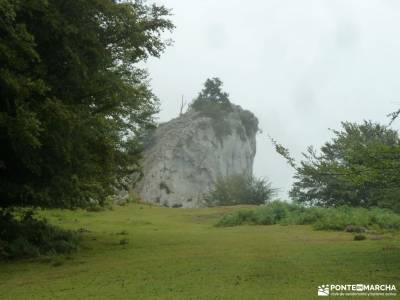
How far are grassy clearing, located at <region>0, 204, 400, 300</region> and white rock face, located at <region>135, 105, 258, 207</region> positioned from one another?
53.6 m

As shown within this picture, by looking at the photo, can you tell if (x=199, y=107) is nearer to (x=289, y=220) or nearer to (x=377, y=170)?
(x=289, y=220)

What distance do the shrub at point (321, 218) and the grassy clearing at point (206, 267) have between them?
286 centimetres

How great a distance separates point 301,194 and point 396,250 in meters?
36.1

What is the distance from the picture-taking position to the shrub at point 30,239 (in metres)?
17.2

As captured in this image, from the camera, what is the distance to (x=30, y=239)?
18.3 metres

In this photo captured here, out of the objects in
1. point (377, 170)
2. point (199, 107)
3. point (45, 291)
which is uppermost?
point (199, 107)

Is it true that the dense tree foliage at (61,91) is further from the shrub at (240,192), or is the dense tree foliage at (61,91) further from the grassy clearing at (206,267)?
the shrub at (240,192)

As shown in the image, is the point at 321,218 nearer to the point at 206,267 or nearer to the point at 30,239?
the point at 30,239

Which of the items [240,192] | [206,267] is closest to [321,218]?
[206,267]

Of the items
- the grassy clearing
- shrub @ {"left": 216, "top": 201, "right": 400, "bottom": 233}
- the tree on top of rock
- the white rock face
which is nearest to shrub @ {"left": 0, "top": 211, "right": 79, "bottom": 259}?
the grassy clearing

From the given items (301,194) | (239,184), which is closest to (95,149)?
(301,194)

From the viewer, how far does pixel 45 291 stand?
38.0 ft

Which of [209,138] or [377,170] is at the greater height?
[209,138]

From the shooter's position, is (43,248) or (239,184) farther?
(239,184)
